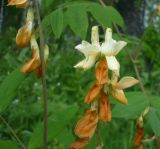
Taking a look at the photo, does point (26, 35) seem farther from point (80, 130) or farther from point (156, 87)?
point (156, 87)

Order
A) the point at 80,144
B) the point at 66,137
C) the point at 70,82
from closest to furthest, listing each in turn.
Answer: the point at 80,144 < the point at 66,137 < the point at 70,82

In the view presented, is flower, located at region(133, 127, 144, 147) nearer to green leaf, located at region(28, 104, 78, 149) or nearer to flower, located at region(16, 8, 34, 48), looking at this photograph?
green leaf, located at region(28, 104, 78, 149)

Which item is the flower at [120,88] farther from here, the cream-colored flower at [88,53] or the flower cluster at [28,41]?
the flower cluster at [28,41]

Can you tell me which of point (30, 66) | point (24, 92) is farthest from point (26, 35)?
point (24, 92)

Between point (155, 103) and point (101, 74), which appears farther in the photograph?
point (155, 103)

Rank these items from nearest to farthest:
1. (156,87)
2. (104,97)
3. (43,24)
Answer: (104,97), (43,24), (156,87)

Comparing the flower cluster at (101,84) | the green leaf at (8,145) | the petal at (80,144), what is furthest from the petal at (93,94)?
the green leaf at (8,145)

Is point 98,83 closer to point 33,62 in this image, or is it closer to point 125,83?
point 125,83

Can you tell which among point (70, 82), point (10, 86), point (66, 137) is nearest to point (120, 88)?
point (10, 86)
